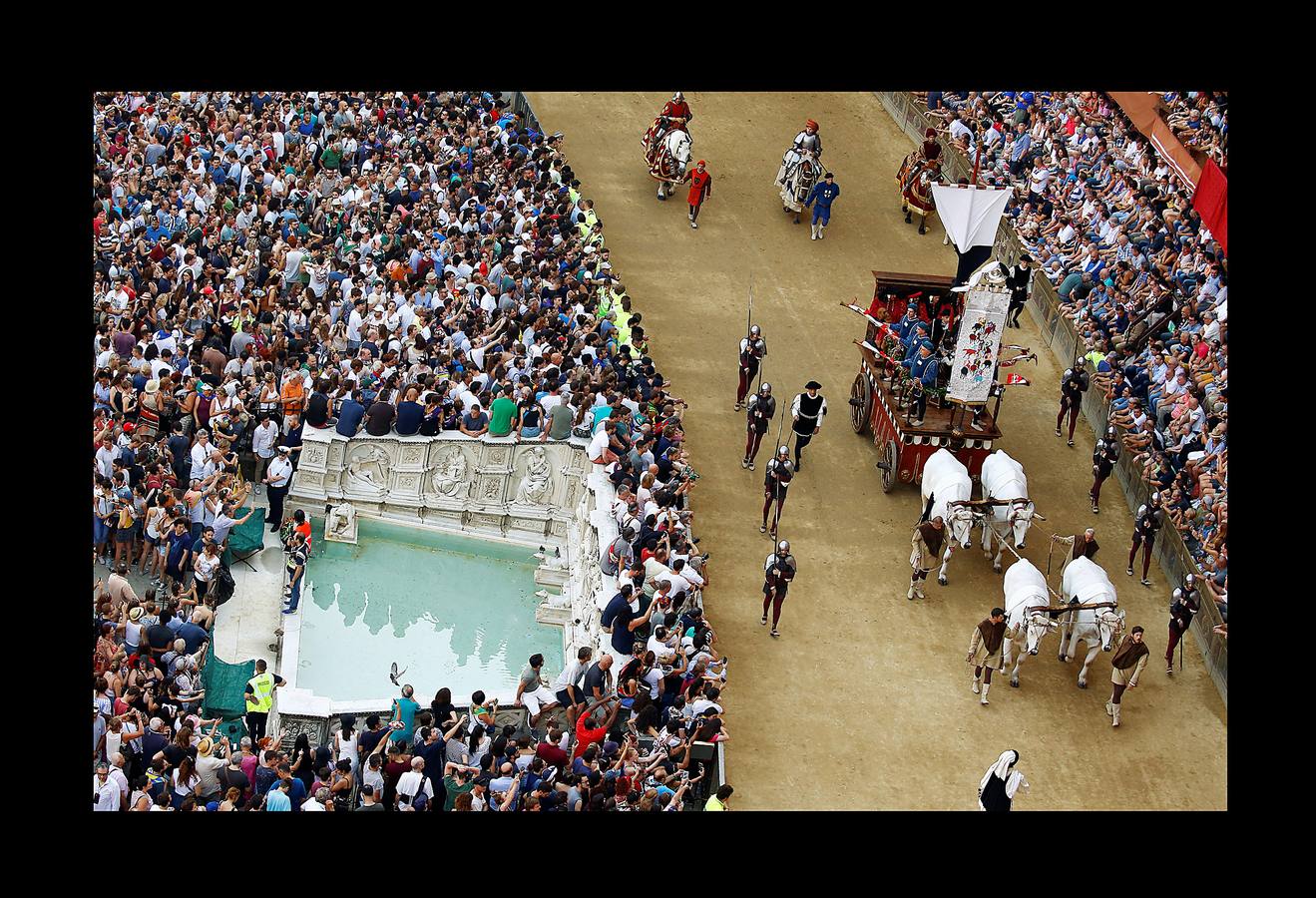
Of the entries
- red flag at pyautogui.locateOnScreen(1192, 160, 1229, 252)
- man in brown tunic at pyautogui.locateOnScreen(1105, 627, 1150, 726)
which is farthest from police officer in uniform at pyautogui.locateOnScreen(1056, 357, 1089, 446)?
man in brown tunic at pyautogui.locateOnScreen(1105, 627, 1150, 726)

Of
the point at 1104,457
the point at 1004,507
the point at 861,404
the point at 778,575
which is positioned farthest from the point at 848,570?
the point at 1104,457

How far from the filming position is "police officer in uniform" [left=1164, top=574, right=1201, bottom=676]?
26.2 m

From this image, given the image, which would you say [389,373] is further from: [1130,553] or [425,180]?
[1130,553]

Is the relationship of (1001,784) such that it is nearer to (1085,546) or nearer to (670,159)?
(1085,546)

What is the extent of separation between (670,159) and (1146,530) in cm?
1480

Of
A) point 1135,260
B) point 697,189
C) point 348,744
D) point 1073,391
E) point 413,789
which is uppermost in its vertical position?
point 697,189

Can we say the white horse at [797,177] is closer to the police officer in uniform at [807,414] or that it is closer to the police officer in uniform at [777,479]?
the police officer in uniform at [807,414]

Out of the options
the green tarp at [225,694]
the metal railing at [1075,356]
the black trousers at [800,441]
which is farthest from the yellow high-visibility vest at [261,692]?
the metal railing at [1075,356]

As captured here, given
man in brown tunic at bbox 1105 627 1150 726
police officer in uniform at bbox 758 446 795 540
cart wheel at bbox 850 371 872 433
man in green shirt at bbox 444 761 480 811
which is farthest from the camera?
cart wheel at bbox 850 371 872 433

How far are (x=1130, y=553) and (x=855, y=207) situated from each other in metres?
13.4

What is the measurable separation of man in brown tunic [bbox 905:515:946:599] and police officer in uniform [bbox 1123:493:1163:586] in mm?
2698

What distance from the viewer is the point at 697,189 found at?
38.9 m

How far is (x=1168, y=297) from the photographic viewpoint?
33.5m

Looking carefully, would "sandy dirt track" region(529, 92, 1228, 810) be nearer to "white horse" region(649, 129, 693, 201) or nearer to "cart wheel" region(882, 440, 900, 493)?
"cart wheel" region(882, 440, 900, 493)
